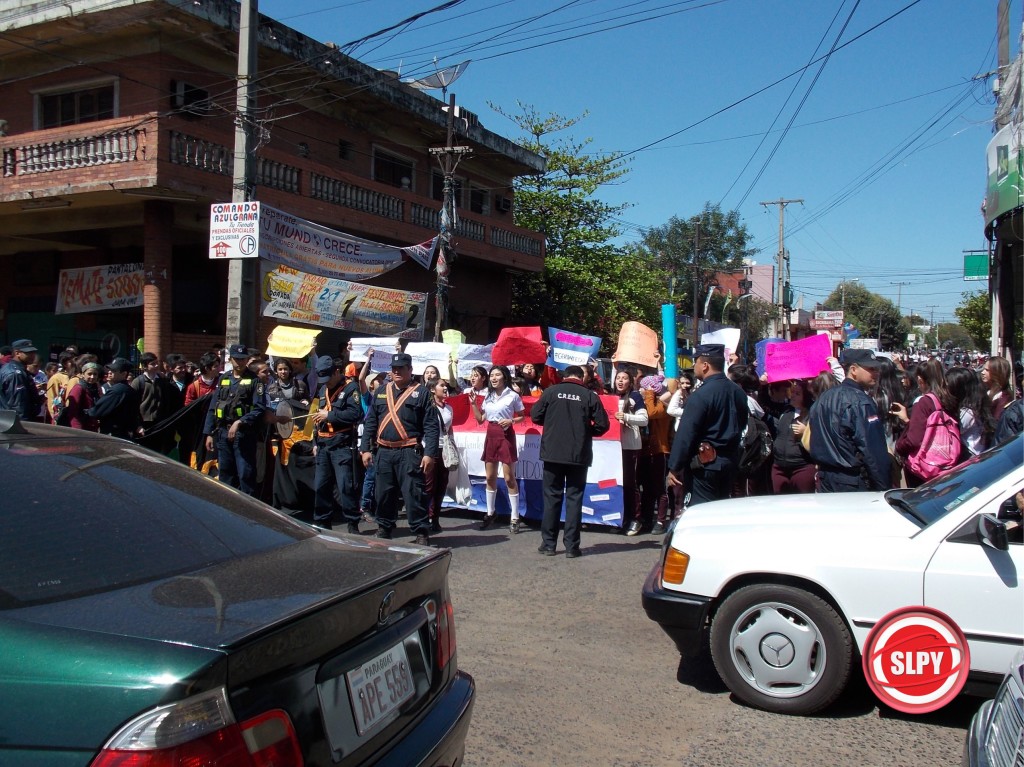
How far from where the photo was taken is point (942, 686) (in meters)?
4.04

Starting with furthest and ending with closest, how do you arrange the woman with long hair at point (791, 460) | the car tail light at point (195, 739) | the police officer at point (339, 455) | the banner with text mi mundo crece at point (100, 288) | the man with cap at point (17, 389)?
the banner with text mi mundo crece at point (100, 288) < the man with cap at point (17, 389) < the police officer at point (339, 455) < the woman with long hair at point (791, 460) < the car tail light at point (195, 739)

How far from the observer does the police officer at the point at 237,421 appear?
842 cm

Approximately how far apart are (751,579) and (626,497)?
4680mm

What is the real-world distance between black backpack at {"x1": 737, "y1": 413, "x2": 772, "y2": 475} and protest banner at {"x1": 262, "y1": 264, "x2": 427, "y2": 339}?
30.5 ft

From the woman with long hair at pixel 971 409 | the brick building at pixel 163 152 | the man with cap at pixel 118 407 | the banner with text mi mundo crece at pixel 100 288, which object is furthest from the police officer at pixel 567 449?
the banner with text mi mundo crece at pixel 100 288

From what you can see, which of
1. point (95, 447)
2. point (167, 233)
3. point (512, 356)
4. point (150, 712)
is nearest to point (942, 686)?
point (150, 712)

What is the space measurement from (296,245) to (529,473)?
8.14 metres

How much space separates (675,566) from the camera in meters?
4.56

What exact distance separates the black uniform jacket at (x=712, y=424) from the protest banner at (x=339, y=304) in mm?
10228

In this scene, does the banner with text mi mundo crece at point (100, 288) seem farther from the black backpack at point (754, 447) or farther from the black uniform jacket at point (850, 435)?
the black uniform jacket at point (850, 435)

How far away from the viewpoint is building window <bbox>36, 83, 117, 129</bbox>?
16.4 metres

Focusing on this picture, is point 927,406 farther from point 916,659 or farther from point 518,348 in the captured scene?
point 518,348

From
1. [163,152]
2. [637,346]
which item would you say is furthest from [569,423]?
[163,152]

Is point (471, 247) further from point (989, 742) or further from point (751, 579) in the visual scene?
point (989, 742)
